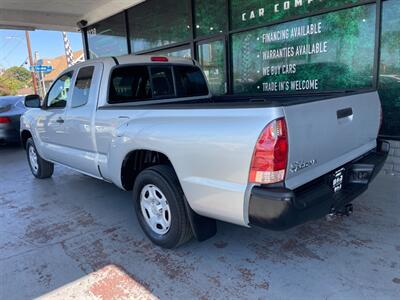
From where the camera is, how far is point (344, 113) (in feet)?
9.05

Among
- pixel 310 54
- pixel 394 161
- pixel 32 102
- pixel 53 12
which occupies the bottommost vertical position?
pixel 394 161

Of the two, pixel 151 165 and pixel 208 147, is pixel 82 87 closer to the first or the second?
pixel 151 165

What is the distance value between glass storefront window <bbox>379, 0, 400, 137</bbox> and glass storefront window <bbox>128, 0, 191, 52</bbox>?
4515 mm

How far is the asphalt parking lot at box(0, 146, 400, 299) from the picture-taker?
262 cm

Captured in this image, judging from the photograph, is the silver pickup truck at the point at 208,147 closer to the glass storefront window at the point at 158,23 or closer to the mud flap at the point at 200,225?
the mud flap at the point at 200,225

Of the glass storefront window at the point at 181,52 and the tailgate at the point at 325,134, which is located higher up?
the glass storefront window at the point at 181,52

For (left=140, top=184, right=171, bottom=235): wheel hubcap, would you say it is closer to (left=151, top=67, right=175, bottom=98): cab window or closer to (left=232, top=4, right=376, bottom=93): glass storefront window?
(left=151, top=67, right=175, bottom=98): cab window

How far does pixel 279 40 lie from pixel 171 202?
4.59m

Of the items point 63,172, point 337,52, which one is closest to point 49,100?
point 63,172

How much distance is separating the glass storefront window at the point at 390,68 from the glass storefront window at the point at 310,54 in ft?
0.55

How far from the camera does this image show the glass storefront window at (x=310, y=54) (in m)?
5.36

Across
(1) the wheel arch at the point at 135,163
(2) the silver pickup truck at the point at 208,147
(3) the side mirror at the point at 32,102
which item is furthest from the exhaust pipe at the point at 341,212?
(3) the side mirror at the point at 32,102

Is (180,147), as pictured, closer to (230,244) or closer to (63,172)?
(230,244)

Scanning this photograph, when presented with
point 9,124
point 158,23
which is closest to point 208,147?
point 158,23
